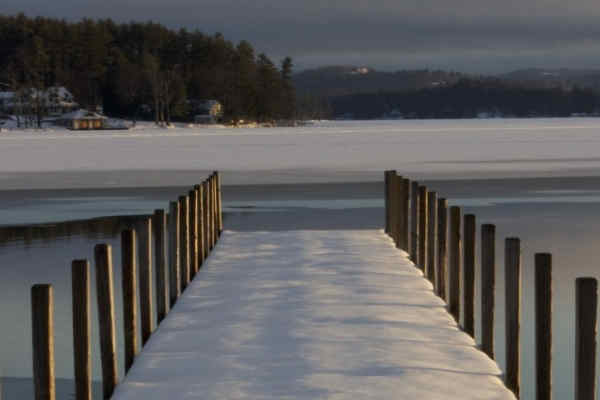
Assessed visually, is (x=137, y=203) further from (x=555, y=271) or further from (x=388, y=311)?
(x=388, y=311)

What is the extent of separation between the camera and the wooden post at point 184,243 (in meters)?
12.8

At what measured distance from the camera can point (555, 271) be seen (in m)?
14.6

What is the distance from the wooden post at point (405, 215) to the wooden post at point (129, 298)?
7572mm

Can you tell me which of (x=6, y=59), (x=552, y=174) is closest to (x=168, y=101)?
(x=6, y=59)

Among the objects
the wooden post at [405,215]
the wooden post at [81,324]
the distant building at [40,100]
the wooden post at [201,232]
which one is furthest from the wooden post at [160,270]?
the distant building at [40,100]

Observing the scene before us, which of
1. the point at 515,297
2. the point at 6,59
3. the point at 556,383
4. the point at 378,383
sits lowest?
the point at 556,383

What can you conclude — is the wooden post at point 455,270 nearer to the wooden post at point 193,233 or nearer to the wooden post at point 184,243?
the wooden post at point 184,243

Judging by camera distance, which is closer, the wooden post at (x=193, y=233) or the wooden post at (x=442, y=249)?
the wooden post at (x=442, y=249)

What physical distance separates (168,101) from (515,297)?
172 m

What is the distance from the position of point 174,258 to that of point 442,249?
331 centimetres

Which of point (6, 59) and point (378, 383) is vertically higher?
point (6, 59)

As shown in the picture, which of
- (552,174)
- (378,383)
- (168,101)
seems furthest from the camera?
(168,101)

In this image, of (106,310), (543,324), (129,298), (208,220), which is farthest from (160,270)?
(208,220)

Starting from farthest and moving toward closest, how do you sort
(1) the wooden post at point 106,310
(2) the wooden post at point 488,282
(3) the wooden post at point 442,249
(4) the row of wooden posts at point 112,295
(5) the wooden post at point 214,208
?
1. (5) the wooden post at point 214,208
2. (3) the wooden post at point 442,249
3. (2) the wooden post at point 488,282
4. (1) the wooden post at point 106,310
5. (4) the row of wooden posts at point 112,295
